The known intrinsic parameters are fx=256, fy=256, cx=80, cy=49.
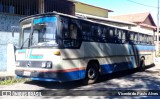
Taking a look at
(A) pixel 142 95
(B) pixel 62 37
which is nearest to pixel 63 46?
(B) pixel 62 37

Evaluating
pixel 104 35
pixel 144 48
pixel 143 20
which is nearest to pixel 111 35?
pixel 104 35

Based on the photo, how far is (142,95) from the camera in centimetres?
840

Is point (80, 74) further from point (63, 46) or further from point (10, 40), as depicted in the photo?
point (10, 40)

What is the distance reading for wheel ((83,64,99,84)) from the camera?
10.3m

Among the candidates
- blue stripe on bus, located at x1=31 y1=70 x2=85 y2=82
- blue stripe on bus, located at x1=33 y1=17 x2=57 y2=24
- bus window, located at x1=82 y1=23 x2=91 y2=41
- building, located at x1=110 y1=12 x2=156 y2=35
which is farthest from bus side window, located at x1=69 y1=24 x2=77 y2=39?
building, located at x1=110 y1=12 x2=156 y2=35

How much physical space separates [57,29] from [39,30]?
0.95 metres

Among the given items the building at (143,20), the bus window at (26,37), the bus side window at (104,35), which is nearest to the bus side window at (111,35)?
the bus side window at (104,35)

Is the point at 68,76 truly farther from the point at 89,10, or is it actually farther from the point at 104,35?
the point at 89,10

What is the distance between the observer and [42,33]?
9211 millimetres

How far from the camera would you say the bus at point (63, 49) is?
8.69 m

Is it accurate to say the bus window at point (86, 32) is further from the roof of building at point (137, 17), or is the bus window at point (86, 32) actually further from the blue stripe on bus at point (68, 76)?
the roof of building at point (137, 17)

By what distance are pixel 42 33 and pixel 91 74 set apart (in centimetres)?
280

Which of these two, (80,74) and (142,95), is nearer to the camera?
(142,95)

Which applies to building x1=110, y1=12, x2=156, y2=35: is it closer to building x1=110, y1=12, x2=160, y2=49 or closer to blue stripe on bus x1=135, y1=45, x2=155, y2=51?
building x1=110, y1=12, x2=160, y2=49
